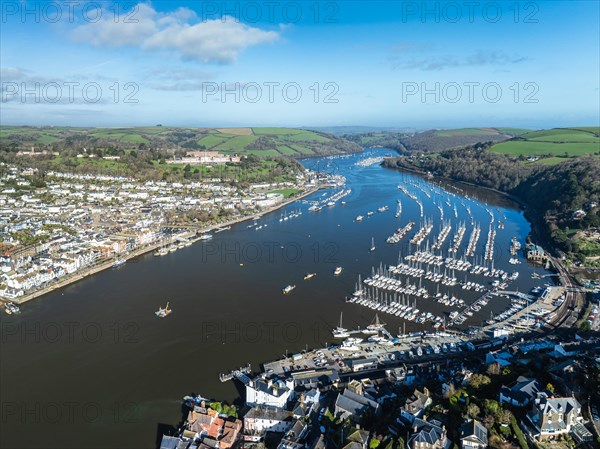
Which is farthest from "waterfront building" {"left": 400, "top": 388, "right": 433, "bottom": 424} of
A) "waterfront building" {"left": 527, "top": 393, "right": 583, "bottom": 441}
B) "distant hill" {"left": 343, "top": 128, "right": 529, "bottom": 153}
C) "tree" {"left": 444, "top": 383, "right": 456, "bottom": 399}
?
"distant hill" {"left": 343, "top": 128, "right": 529, "bottom": 153}

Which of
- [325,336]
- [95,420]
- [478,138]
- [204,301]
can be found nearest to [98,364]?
[95,420]

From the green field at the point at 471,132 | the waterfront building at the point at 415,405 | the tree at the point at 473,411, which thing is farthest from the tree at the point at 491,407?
the green field at the point at 471,132

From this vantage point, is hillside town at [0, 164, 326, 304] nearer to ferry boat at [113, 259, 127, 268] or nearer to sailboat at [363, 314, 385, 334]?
ferry boat at [113, 259, 127, 268]

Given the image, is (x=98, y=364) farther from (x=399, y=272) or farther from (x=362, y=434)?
(x=399, y=272)

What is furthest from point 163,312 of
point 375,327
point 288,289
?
point 375,327

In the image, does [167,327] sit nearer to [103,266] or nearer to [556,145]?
[103,266]

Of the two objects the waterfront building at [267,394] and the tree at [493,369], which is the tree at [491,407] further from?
the waterfront building at [267,394]
